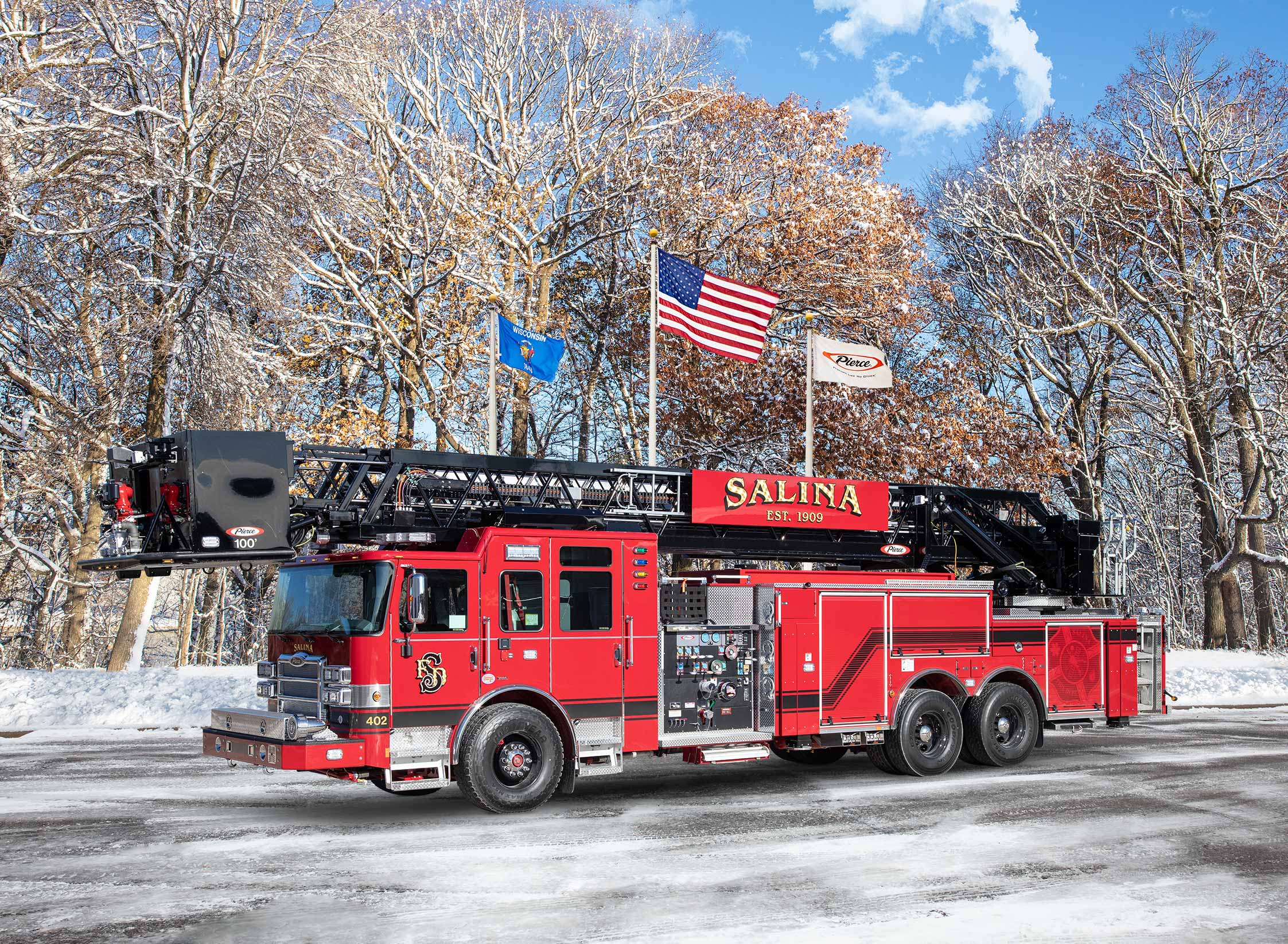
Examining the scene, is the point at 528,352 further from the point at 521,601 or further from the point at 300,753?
the point at 300,753

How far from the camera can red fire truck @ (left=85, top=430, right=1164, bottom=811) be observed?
10.5 meters

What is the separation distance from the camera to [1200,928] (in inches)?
283

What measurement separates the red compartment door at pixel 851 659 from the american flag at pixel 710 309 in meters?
8.80

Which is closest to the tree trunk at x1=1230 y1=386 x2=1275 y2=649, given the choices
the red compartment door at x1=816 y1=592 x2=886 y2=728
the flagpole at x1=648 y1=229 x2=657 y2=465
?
the flagpole at x1=648 y1=229 x2=657 y2=465

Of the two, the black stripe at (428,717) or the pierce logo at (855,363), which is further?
the pierce logo at (855,363)

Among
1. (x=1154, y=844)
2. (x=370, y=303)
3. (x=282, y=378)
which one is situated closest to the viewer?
(x=1154, y=844)

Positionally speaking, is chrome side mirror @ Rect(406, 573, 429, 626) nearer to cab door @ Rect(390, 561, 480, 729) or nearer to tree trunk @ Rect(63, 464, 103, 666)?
cab door @ Rect(390, 561, 480, 729)

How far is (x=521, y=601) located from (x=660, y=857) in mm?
3029

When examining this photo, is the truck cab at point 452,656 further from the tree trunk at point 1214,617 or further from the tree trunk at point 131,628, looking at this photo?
the tree trunk at point 1214,617

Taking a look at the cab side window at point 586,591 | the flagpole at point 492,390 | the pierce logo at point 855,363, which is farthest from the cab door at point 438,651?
the pierce logo at point 855,363

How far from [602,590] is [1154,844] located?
5.41 meters

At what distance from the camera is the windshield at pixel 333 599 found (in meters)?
10.5

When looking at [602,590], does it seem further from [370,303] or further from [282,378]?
[370,303]

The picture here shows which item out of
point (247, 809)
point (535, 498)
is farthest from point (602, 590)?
point (247, 809)
